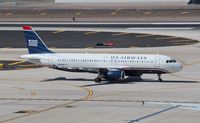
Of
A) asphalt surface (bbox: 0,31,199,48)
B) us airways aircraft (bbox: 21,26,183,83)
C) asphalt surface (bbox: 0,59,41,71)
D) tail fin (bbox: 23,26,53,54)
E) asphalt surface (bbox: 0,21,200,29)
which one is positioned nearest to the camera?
us airways aircraft (bbox: 21,26,183,83)

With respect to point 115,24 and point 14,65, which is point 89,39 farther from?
point 14,65

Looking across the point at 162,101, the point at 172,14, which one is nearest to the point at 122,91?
the point at 162,101

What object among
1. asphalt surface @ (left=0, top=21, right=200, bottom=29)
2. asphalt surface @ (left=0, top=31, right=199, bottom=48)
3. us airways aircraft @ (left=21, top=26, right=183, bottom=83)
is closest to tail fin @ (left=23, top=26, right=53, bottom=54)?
us airways aircraft @ (left=21, top=26, right=183, bottom=83)

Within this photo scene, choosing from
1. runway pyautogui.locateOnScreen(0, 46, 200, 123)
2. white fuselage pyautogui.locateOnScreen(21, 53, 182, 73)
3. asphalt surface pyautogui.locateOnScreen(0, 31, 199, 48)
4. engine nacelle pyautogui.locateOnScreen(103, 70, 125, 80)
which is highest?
asphalt surface pyautogui.locateOnScreen(0, 31, 199, 48)

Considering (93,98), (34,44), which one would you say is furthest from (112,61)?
(93,98)

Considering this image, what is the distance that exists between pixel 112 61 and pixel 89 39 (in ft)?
Answer: 191

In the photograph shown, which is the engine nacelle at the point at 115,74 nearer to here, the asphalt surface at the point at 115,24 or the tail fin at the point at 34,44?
the tail fin at the point at 34,44

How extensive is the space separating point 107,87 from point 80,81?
7515mm

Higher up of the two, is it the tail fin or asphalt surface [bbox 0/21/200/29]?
asphalt surface [bbox 0/21/200/29]

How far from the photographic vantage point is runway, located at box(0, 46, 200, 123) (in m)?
59.4

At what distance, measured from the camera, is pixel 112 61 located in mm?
87375

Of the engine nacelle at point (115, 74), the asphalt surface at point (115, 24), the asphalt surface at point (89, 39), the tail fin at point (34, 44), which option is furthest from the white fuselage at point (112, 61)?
the asphalt surface at point (115, 24)

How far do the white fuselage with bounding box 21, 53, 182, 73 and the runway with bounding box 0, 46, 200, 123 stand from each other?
6.63ft

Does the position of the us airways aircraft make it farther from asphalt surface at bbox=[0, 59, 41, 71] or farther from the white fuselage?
asphalt surface at bbox=[0, 59, 41, 71]
